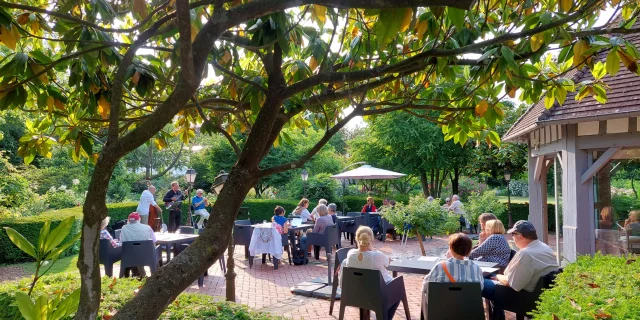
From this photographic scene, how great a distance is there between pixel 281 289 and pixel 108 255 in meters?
2.94

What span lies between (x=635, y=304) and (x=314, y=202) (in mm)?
20912

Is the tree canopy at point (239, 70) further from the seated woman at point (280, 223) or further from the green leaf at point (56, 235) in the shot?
the seated woman at point (280, 223)

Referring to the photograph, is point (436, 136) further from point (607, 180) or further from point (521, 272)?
point (521, 272)

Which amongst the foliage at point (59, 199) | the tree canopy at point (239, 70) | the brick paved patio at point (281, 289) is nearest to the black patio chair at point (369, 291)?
the brick paved patio at point (281, 289)

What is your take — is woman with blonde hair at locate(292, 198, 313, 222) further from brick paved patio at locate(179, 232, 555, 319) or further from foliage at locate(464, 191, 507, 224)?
foliage at locate(464, 191, 507, 224)

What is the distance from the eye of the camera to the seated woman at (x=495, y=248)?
6.45m

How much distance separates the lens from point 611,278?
12.0ft

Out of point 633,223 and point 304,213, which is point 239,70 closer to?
point 633,223

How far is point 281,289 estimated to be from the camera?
324 inches

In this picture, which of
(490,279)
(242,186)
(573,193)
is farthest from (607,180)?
(242,186)

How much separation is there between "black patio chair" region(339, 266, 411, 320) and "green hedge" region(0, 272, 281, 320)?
1756 mm

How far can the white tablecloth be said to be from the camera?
1002 cm

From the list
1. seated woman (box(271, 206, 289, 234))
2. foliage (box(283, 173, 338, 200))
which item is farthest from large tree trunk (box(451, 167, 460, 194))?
seated woman (box(271, 206, 289, 234))

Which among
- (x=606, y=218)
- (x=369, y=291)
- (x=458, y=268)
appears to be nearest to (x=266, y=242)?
(x=369, y=291)
